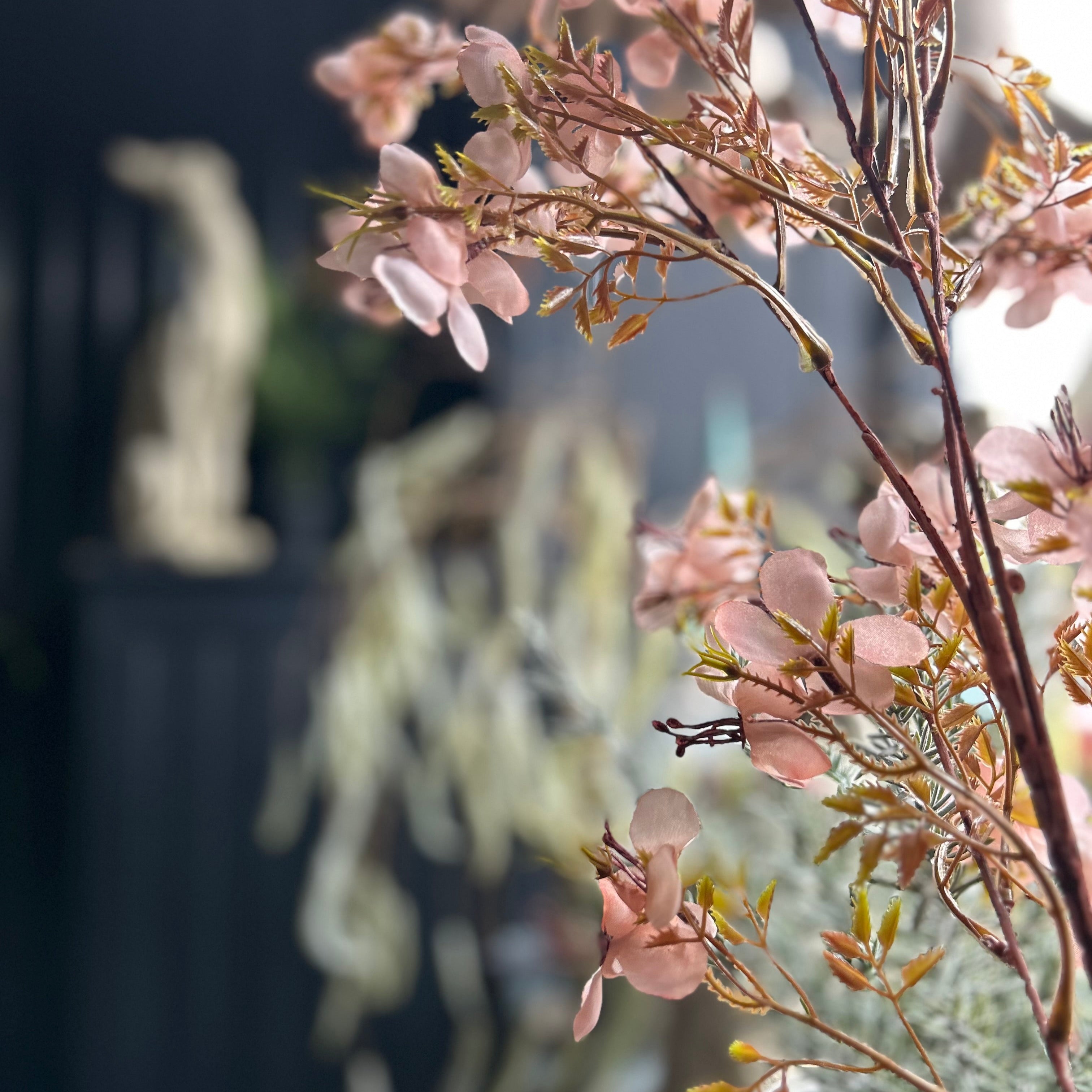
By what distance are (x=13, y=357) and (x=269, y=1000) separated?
1.32 m

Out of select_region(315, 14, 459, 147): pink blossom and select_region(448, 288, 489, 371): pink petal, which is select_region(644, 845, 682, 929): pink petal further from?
select_region(315, 14, 459, 147): pink blossom

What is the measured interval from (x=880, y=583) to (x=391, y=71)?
0.21 meters

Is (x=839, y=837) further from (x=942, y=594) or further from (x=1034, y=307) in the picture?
(x=1034, y=307)

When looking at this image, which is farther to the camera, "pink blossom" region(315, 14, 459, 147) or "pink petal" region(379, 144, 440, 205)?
"pink blossom" region(315, 14, 459, 147)

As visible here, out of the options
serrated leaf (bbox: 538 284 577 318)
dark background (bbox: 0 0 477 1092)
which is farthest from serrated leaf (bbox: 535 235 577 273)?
dark background (bbox: 0 0 477 1092)

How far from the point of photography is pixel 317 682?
1.54 meters

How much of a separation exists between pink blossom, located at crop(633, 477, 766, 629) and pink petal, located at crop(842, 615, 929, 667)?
0.30 ft

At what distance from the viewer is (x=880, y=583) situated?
217 millimetres

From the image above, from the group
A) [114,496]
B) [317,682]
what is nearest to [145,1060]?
[317,682]

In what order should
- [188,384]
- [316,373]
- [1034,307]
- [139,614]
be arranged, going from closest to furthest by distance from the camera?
[1034,307] < [139,614] < [188,384] < [316,373]

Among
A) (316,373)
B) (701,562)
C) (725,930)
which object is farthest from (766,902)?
(316,373)

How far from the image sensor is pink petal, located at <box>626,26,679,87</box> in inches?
10.2

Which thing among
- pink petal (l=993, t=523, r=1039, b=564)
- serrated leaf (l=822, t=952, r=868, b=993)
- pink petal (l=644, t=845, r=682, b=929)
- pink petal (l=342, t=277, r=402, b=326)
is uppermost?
pink petal (l=342, t=277, r=402, b=326)

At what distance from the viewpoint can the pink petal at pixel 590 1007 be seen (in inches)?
7.2
